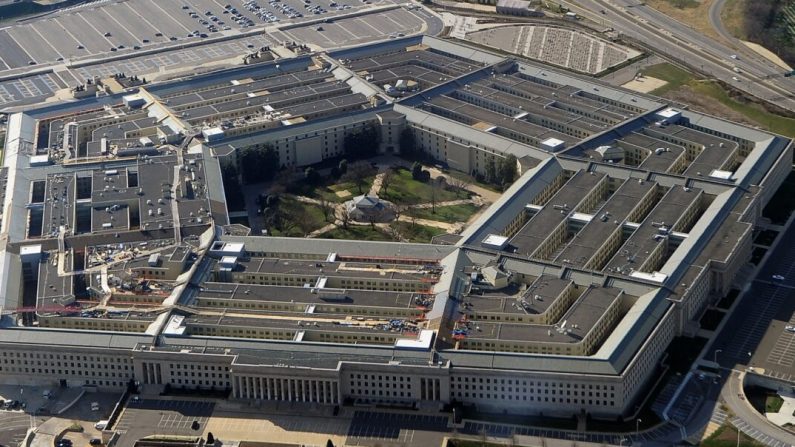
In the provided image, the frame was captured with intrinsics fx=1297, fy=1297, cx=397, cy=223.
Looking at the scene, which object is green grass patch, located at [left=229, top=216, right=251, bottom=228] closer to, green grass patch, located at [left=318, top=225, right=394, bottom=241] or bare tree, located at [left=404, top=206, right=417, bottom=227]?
green grass patch, located at [left=318, top=225, right=394, bottom=241]

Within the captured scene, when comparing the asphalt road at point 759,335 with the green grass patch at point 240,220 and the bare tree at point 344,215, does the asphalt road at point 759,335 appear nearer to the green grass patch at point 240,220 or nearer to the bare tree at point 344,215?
the bare tree at point 344,215

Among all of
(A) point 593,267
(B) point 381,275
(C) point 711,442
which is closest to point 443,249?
(B) point 381,275

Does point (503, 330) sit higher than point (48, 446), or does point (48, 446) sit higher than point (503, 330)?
point (503, 330)

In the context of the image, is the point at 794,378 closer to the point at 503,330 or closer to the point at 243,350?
the point at 503,330

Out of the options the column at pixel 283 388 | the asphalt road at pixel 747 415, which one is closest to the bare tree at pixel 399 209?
the column at pixel 283 388

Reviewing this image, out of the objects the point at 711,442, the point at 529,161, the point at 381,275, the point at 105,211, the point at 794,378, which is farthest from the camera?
the point at 529,161

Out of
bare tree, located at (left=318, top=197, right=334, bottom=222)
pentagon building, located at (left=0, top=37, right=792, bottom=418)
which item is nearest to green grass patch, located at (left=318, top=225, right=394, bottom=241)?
bare tree, located at (left=318, top=197, right=334, bottom=222)

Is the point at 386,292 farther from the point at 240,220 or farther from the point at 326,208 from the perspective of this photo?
the point at 240,220
